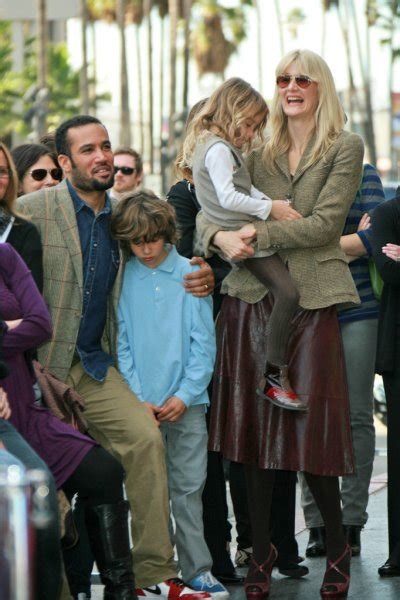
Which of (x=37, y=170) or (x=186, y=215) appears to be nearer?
(x=186, y=215)

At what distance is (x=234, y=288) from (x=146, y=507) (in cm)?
114

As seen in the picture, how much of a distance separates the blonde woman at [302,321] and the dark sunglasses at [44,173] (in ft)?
4.64

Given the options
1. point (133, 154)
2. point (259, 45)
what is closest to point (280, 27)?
point (259, 45)

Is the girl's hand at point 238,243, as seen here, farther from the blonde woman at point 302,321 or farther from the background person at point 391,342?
the background person at point 391,342

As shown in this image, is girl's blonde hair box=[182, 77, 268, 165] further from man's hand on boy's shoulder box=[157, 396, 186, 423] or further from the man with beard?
man's hand on boy's shoulder box=[157, 396, 186, 423]

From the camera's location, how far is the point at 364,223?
7434 millimetres

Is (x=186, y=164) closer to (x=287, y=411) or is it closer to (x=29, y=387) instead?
(x=287, y=411)

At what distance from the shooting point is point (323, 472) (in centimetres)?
662

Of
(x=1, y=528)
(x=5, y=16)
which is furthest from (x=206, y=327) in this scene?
(x=5, y=16)

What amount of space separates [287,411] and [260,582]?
82cm

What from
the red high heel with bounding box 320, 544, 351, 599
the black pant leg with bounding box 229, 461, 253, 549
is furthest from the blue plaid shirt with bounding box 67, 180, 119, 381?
the red high heel with bounding box 320, 544, 351, 599

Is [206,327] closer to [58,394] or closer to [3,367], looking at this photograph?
[58,394]

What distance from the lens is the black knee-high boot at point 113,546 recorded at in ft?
19.9

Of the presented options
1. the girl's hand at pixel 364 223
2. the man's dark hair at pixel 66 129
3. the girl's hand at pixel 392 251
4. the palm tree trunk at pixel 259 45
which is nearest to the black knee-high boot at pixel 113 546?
the man's dark hair at pixel 66 129
